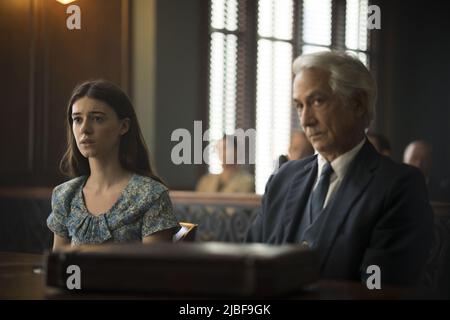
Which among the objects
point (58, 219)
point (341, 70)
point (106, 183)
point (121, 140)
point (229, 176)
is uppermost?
point (341, 70)

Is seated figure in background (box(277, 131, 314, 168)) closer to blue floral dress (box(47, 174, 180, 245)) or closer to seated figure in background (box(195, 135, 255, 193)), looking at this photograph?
seated figure in background (box(195, 135, 255, 193))

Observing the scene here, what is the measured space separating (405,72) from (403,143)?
1133 millimetres

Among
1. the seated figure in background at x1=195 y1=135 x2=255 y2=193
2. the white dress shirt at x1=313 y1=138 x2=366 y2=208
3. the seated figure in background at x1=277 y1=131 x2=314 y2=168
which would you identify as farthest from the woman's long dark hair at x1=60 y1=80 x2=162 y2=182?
the seated figure in background at x1=195 y1=135 x2=255 y2=193

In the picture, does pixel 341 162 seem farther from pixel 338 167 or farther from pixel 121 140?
pixel 121 140

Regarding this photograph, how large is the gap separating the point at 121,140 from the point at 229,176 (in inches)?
202

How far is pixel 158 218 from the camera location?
8.25 ft

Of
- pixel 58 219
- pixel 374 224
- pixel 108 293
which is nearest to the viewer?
pixel 108 293

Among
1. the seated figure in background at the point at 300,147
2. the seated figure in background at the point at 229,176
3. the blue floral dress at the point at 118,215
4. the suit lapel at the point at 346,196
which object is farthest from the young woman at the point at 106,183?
Answer: the seated figure in background at the point at 229,176

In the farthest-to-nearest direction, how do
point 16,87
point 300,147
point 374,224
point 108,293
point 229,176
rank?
point 16,87, point 229,176, point 300,147, point 374,224, point 108,293

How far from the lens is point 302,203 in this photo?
2627 mm

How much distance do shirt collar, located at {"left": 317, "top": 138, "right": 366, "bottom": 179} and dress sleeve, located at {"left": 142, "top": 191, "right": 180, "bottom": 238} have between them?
481mm

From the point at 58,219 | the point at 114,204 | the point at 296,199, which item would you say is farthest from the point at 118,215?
the point at 296,199
